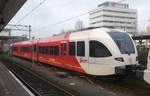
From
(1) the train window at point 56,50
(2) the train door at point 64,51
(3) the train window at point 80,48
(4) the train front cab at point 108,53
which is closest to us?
(4) the train front cab at point 108,53

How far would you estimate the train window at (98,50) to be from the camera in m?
15.1

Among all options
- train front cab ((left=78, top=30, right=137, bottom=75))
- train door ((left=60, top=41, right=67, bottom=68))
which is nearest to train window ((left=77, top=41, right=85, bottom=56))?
train front cab ((left=78, top=30, right=137, bottom=75))

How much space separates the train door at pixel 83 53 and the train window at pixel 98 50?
0.56 m

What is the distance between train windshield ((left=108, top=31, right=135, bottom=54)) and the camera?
15.1 m

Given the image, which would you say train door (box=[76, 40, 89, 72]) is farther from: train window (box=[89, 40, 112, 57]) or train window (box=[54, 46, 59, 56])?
train window (box=[54, 46, 59, 56])

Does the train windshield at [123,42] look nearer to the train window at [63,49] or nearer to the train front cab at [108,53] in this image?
the train front cab at [108,53]

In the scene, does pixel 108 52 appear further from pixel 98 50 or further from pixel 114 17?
pixel 114 17

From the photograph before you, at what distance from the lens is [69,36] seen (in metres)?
20.0

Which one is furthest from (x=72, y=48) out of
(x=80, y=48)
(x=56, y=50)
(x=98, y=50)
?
(x=56, y=50)

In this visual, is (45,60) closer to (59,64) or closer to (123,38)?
(59,64)

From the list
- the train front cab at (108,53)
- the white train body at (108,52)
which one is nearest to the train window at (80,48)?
the white train body at (108,52)

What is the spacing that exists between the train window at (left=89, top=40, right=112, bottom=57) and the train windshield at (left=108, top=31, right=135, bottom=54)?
72 cm

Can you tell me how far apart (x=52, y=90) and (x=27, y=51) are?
25.4 metres

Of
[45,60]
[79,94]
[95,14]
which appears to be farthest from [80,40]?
[95,14]
